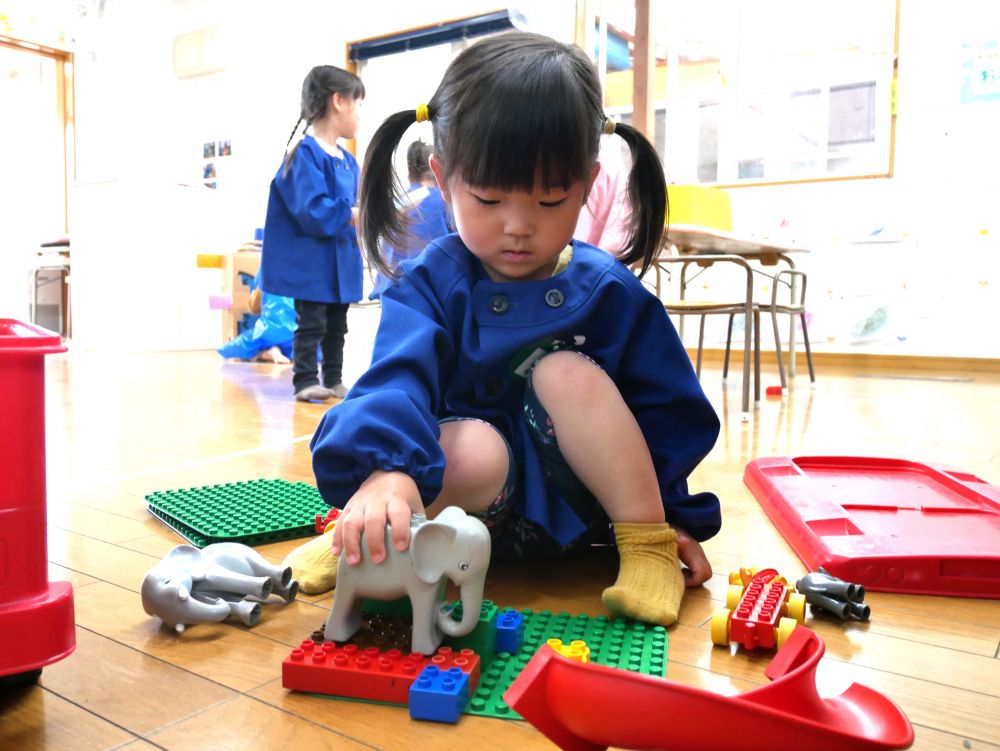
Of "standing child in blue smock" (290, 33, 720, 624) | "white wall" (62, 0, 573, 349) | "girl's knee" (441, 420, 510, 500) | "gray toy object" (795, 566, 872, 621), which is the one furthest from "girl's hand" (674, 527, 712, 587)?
"white wall" (62, 0, 573, 349)

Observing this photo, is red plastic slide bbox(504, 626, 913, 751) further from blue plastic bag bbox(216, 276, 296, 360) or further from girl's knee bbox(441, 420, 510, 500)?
blue plastic bag bbox(216, 276, 296, 360)

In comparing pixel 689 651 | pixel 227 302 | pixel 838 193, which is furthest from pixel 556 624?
pixel 227 302

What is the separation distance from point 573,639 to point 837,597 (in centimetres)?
25

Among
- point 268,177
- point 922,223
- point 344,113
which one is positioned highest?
point 268,177

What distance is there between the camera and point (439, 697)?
1.77ft

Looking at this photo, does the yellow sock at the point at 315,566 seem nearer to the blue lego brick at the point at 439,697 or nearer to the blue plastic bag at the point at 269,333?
the blue lego brick at the point at 439,697

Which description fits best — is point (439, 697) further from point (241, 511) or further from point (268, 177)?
point (268, 177)

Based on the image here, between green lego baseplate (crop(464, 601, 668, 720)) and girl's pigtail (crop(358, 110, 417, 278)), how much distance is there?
374 millimetres

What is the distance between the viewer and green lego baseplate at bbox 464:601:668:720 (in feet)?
1.89

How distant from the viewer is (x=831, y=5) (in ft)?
12.4

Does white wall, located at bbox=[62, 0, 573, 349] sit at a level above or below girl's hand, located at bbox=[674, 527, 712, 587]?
above

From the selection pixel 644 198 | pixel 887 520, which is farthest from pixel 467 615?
pixel 887 520

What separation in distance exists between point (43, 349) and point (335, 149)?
209 cm

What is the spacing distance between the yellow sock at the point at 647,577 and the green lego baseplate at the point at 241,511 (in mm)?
428
